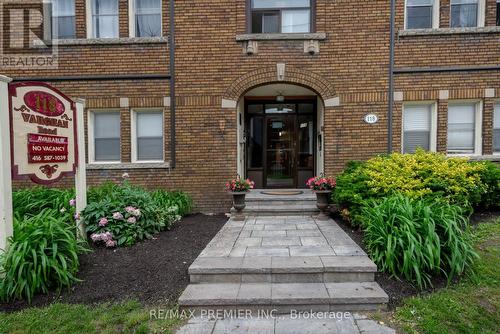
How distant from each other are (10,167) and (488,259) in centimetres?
612

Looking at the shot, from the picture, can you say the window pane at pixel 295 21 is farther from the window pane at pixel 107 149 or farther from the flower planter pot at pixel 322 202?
the window pane at pixel 107 149

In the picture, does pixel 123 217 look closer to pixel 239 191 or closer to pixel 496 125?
A: pixel 239 191

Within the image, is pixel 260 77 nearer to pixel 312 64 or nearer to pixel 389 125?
pixel 312 64

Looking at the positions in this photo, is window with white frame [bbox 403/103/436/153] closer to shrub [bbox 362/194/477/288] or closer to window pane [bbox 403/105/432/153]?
window pane [bbox 403/105/432/153]

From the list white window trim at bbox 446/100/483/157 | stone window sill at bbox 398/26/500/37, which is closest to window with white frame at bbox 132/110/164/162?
stone window sill at bbox 398/26/500/37

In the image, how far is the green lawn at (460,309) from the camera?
8.67ft

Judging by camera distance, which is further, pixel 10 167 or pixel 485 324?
pixel 10 167

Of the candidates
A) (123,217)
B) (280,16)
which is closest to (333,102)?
(280,16)

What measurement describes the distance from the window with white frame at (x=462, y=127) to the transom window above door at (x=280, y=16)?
411 cm

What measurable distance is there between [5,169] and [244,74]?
5.04 m

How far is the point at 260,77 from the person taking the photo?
22.4 feet

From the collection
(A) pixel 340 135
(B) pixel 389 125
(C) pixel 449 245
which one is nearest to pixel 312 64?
(A) pixel 340 135

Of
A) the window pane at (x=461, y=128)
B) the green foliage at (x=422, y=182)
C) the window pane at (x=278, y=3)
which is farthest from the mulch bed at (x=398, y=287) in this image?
the window pane at (x=278, y=3)

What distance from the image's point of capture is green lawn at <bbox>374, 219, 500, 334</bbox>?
2643mm
